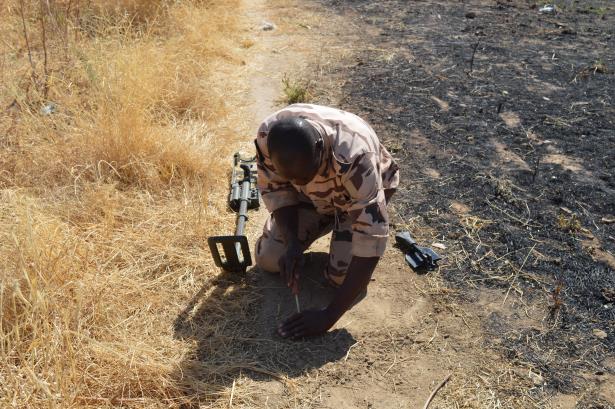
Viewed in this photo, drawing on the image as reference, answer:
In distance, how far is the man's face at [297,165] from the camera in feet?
7.25

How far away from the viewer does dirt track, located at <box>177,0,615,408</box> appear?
2.45 meters

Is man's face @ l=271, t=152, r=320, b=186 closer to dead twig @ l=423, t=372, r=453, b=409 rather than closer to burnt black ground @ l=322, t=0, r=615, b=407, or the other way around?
dead twig @ l=423, t=372, r=453, b=409

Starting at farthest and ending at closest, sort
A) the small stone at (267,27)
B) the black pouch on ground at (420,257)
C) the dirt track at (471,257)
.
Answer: the small stone at (267,27), the black pouch on ground at (420,257), the dirt track at (471,257)

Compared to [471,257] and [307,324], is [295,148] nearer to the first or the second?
[307,324]

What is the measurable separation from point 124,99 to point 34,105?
3.02 feet

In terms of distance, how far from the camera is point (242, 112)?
5051 mm

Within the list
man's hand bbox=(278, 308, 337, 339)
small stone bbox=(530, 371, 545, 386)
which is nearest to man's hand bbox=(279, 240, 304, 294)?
man's hand bbox=(278, 308, 337, 339)

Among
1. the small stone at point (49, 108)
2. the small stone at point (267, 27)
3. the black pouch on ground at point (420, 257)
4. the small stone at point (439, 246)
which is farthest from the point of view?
the small stone at point (267, 27)

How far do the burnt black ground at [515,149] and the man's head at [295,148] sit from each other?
123cm

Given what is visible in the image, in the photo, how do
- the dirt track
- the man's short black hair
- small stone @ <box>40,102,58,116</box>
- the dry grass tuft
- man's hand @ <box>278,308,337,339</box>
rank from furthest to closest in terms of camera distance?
the dry grass tuft → small stone @ <box>40,102,58,116</box> → man's hand @ <box>278,308,337,339</box> → the dirt track → the man's short black hair

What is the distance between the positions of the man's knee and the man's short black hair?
0.87 metres

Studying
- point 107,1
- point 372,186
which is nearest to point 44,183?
point 372,186

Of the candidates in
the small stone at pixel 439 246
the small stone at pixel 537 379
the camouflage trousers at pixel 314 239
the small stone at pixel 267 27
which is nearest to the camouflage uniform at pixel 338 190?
the camouflage trousers at pixel 314 239

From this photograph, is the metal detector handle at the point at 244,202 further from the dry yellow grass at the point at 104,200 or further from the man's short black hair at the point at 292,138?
the man's short black hair at the point at 292,138
